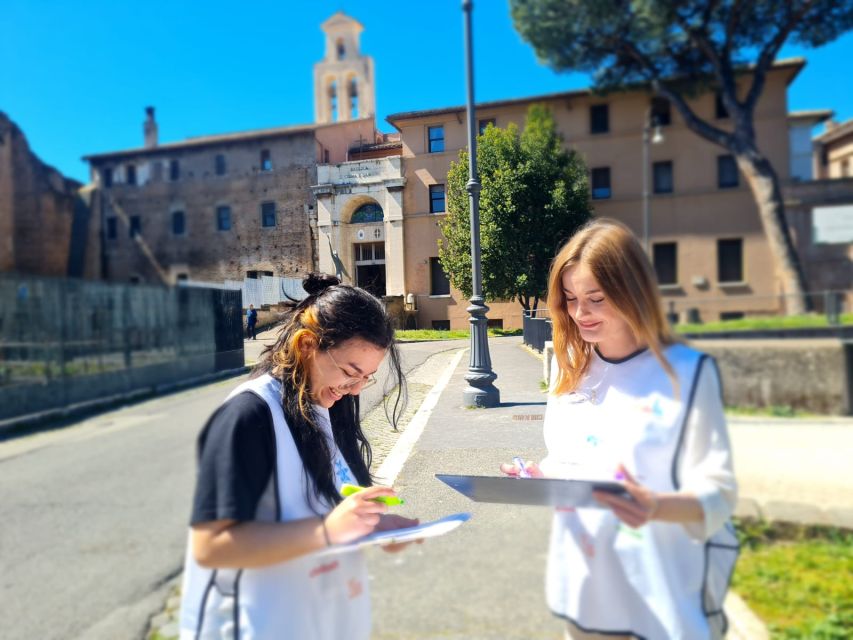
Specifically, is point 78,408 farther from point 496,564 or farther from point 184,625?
point 496,564

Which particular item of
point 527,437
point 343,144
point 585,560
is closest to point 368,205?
point 343,144

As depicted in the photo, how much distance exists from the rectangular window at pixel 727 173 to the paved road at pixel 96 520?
1555 millimetres

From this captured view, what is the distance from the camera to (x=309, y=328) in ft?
4.01

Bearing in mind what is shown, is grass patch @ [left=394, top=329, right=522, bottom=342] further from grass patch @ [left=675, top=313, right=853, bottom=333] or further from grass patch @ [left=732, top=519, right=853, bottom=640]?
grass patch @ [left=732, top=519, right=853, bottom=640]

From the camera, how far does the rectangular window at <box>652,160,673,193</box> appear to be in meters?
1.38

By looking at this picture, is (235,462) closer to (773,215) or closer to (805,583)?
(773,215)

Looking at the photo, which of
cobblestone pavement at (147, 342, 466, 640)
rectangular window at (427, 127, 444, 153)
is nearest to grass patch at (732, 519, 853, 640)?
cobblestone pavement at (147, 342, 466, 640)

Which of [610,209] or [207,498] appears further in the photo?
[610,209]

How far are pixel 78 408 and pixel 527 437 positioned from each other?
129 centimetres

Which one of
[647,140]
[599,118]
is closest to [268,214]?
[599,118]

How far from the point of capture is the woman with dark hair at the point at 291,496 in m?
1.05

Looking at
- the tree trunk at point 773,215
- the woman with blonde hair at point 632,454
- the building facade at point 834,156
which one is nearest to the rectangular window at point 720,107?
the tree trunk at point 773,215

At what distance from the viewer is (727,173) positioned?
134cm

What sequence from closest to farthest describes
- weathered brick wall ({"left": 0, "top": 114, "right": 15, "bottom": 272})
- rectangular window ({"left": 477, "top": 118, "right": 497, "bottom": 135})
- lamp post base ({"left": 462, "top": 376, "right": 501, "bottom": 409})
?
weathered brick wall ({"left": 0, "top": 114, "right": 15, "bottom": 272})
rectangular window ({"left": 477, "top": 118, "right": 497, "bottom": 135})
lamp post base ({"left": 462, "top": 376, "right": 501, "bottom": 409})
